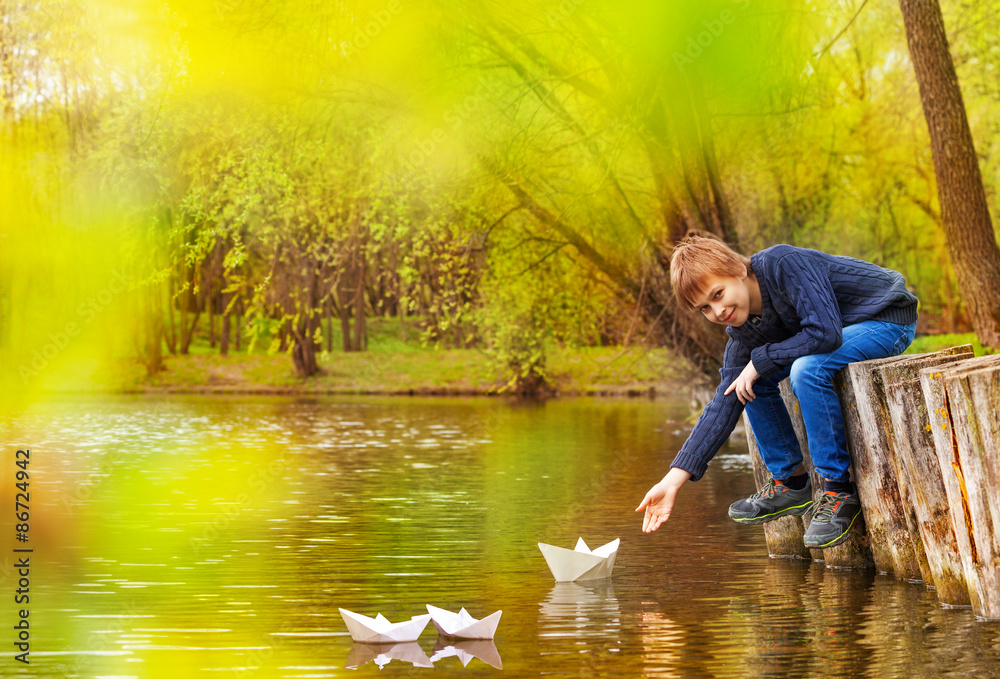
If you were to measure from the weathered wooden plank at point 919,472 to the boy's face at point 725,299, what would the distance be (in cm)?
71

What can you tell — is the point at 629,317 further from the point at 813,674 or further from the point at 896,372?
the point at 813,674

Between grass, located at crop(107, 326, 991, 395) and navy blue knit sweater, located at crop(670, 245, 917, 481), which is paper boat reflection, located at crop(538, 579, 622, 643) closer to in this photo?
navy blue knit sweater, located at crop(670, 245, 917, 481)

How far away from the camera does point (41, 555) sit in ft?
22.0

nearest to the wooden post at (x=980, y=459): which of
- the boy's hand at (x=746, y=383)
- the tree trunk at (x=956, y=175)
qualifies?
the boy's hand at (x=746, y=383)

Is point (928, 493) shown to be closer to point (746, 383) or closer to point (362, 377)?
point (746, 383)

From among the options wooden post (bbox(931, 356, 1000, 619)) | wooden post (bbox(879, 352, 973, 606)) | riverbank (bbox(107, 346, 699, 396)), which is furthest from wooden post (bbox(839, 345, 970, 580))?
riverbank (bbox(107, 346, 699, 396))

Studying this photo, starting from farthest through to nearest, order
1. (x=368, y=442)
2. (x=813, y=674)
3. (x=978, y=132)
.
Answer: (x=978, y=132)
(x=368, y=442)
(x=813, y=674)

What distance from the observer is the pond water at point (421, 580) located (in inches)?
166

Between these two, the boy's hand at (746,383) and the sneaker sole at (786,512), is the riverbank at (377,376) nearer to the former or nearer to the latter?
the sneaker sole at (786,512)

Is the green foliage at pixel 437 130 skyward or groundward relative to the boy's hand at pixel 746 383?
skyward

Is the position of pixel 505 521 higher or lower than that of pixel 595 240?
lower

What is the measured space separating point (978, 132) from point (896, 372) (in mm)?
23007

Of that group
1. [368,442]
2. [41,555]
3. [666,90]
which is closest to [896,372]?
[41,555]

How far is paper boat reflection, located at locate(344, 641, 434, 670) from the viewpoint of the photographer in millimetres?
4191
